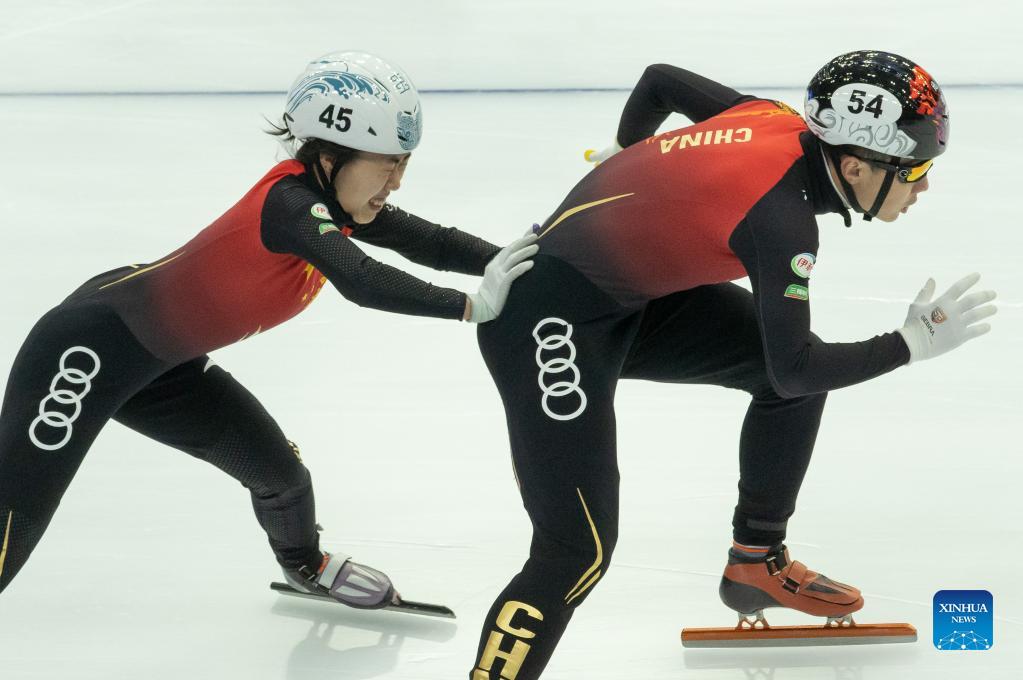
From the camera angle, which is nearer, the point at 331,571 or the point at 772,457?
the point at 772,457

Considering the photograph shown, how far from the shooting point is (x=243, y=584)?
158 inches

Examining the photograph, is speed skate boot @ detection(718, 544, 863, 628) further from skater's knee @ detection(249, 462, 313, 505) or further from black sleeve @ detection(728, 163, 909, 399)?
skater's knee @ detection(249, 462, 313, 505)

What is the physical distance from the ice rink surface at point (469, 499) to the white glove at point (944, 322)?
0.87 m

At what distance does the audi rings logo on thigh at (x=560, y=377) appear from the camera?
312cm

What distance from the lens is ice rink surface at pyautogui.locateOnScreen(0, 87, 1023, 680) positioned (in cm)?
368

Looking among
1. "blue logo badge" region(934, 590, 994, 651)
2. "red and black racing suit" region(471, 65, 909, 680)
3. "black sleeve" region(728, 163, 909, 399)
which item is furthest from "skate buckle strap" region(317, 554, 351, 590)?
"blue logo badge" region(934, 590, 994, 651)

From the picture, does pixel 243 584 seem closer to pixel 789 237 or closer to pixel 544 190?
pixel 789 237

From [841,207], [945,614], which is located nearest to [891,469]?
[945,614]

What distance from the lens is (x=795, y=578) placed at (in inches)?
144

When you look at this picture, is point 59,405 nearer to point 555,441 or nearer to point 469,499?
point 555,441

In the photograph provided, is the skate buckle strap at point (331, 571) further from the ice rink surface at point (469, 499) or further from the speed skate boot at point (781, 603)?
the speed skate boot at point (781, 603)

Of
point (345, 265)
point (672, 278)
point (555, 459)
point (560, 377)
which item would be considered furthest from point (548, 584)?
point (345, 265)

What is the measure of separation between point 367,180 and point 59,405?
88cm

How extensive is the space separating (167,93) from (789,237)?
672 cm
